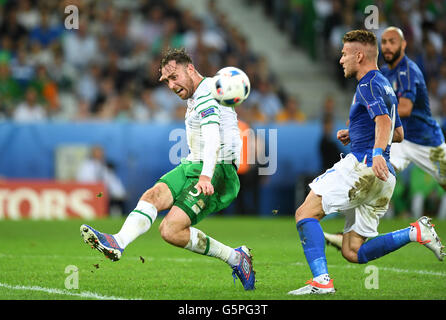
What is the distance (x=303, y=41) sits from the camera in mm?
22422

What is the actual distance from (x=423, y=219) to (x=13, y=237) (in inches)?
281

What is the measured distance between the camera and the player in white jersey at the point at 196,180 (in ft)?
22.8

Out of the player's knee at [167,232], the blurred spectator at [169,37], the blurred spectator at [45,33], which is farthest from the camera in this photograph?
the blurred spectator at [169,37]

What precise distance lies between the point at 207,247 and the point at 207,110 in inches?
50.0

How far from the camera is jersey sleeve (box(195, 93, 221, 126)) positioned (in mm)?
6969

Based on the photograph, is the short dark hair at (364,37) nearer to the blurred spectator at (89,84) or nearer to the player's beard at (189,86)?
the player's beard at (189,86)

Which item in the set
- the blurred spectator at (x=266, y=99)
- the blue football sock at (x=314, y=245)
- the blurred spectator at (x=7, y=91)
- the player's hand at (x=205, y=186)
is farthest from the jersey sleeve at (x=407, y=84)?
the blurred spectator at (x=7, y=91)

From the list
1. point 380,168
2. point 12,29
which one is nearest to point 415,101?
point 380,168

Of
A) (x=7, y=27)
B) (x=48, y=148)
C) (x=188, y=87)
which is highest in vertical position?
(x=7, y=27)

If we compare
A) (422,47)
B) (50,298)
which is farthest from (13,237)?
(422,47)

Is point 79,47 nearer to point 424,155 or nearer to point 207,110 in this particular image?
point 424,155

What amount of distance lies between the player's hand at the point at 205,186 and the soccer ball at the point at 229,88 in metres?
0.69
